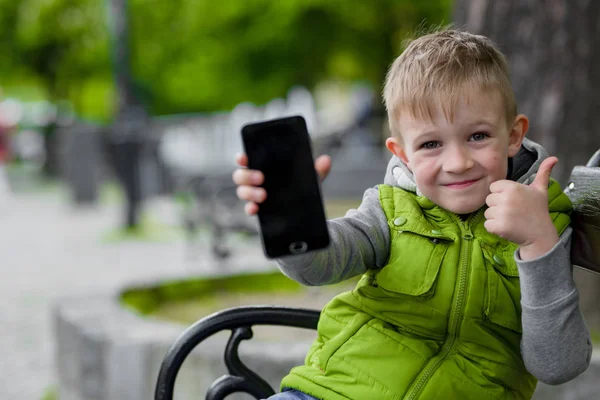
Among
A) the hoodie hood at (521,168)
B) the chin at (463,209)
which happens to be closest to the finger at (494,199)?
the chin at (463,209)

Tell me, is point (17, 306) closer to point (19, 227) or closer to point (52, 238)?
point (52, 238)

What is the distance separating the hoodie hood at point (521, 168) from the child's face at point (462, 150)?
10 cm

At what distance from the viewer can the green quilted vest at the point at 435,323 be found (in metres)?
1.85

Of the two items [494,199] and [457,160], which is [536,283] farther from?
[457,160]

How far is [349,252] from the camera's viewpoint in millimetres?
1841

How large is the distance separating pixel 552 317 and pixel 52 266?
8.34 meters

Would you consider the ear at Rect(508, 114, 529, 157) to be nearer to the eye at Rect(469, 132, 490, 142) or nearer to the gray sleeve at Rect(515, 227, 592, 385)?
the eye at Rect(469, 132, 490, 142)

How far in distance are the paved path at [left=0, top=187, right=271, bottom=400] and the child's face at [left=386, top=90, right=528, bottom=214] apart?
2882mm

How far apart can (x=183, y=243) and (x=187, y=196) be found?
59cm

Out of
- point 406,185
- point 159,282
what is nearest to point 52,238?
point 159,282

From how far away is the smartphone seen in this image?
5.23ft

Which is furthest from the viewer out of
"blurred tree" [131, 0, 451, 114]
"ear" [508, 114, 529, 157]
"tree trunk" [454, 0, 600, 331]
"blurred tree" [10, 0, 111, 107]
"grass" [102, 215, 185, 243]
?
"blurred tree" [10, 0, 111, 107]

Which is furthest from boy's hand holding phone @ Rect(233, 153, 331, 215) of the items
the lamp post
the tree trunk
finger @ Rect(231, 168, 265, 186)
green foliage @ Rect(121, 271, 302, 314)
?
the lamp post

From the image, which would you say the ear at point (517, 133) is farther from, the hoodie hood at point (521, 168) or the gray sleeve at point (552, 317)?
the gray sleeve at point (552, 317)
